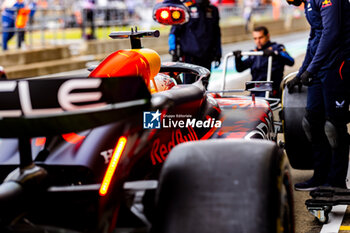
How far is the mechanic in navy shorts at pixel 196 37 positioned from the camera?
8852mm

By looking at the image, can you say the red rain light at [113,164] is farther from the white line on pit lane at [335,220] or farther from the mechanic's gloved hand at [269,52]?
the mechanic's gloved hand at [269,52]

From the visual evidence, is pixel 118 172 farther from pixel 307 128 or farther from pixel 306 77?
pixel 307 128

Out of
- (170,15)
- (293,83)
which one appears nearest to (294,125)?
(293,83)

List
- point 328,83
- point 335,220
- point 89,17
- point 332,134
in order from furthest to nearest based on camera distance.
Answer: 1. point 89,17
2. point 332,134
3. point 328,83
4. point 335,220

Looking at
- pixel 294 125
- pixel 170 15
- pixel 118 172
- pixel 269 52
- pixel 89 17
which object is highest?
pixel 170 15

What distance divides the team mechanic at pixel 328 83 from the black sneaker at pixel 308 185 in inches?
6.9

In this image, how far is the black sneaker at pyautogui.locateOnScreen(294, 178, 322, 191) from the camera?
5.60 metres

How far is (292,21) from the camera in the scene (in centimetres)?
3419

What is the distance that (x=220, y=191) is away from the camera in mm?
2529

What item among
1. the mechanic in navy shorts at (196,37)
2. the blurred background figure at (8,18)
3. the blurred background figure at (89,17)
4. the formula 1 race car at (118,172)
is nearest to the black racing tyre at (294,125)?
the formula 1 race car at (118,172)

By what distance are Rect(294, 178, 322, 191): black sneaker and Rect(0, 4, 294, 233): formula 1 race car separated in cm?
282

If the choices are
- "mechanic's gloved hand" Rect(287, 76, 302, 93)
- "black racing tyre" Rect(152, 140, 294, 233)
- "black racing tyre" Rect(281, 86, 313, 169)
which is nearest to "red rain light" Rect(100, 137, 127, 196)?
"black racing tyre" Rect(152, 140, 294, 233)

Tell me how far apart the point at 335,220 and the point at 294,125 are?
0.94 m

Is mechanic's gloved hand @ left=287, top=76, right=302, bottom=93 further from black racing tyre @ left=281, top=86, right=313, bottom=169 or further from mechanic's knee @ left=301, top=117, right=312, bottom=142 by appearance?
mechanic's knee @ left=301, top=117, right=312, bottom=142
